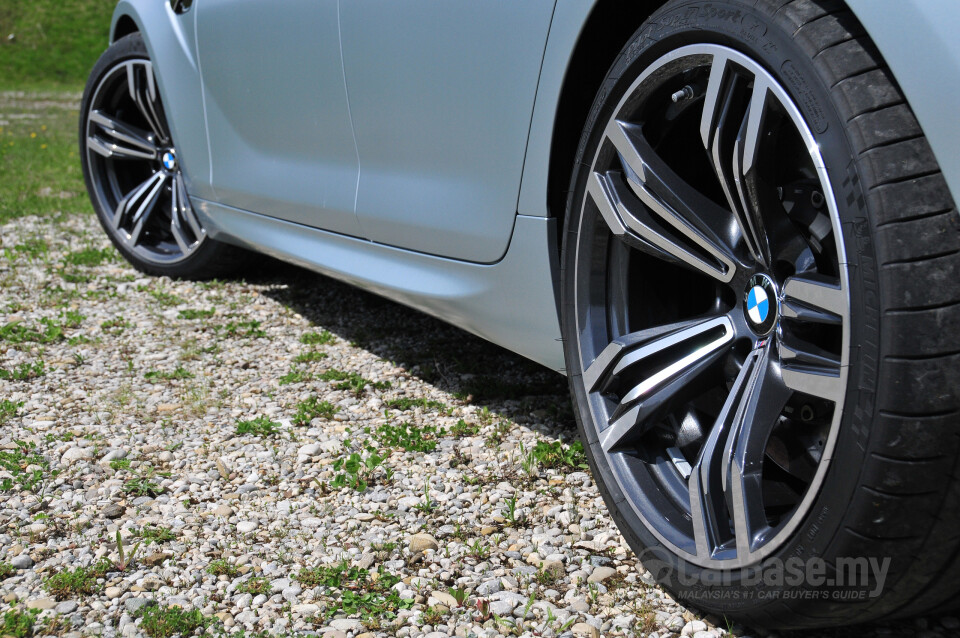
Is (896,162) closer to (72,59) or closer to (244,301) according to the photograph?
(244,301)

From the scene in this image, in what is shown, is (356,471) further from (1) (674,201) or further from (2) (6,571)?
(1) (674,201)

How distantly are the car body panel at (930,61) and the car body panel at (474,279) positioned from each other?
3.17 feet

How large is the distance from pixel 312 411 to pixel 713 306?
1433 mm

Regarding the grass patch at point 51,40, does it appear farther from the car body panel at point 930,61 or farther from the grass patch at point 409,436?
the car body panel at point 930,61

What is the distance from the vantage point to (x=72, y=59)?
26.8m

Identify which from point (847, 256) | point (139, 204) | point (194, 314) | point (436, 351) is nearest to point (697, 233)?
point (847, 256)

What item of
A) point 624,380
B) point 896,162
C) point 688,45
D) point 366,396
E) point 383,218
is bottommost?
point 366,396

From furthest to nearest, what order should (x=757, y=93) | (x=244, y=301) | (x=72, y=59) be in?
(x=72, y=59)
(x=244, y=301)
(x=757, y=93)

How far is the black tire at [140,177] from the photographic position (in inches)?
170

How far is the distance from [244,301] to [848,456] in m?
3.33

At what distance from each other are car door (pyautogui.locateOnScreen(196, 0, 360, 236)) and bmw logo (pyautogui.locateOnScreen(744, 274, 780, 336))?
147 cm

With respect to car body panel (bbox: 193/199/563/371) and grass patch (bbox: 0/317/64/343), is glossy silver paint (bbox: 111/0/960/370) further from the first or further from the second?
grass patch (bbox: 0/317/64/343)

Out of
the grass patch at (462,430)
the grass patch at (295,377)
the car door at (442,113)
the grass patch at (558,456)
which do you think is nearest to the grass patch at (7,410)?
the grass patch at (295,377)

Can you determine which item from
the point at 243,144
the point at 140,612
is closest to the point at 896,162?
the point at 140,612
